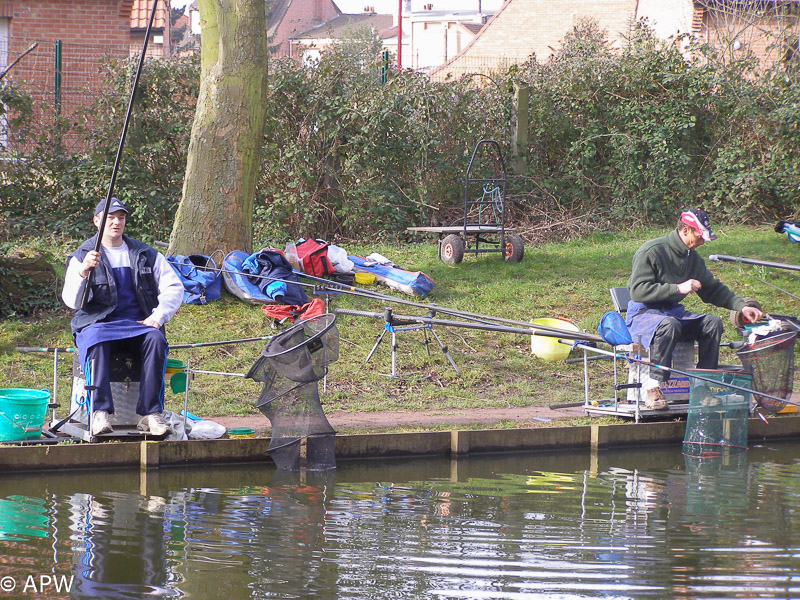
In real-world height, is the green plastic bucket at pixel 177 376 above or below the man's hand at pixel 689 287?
below

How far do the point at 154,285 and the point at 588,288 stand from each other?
6195 millimetres

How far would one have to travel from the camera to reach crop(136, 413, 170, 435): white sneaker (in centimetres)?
660

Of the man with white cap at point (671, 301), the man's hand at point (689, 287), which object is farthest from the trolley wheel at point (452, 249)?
the man's hand at point (689, 287)

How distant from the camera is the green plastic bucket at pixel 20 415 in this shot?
640 centimetres

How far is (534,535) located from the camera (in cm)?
531

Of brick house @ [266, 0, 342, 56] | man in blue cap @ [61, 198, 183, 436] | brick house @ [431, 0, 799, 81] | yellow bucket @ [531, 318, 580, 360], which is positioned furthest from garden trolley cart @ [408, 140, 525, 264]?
brick house @ [266, 0, 342, 56]

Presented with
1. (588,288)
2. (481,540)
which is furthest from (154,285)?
(588,288)

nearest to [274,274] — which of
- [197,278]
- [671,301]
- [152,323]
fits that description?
[197,278]

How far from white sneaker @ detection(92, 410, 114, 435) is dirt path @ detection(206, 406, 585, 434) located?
3.49 ft

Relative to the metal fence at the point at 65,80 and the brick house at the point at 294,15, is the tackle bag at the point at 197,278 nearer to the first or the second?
the metal fence at the point at 65,80

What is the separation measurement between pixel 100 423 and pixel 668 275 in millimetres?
4434

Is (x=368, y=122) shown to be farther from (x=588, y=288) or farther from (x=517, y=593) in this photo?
(x=517, y=593)

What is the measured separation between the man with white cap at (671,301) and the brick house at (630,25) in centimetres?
817

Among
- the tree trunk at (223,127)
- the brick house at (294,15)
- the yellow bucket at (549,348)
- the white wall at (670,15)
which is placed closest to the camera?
the yellow bucket at (549,348)
